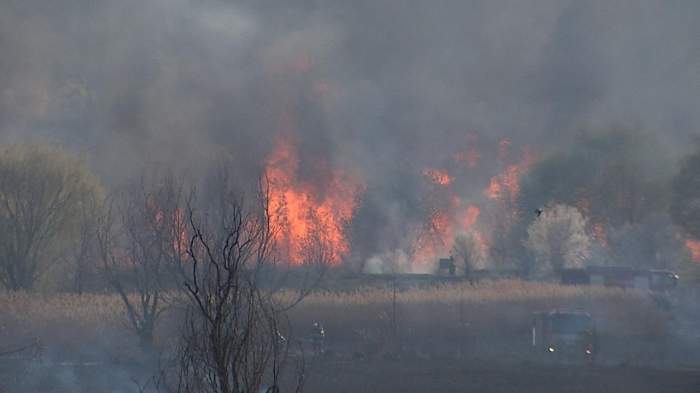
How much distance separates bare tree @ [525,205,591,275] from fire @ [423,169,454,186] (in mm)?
28426

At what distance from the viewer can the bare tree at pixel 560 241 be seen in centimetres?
6147

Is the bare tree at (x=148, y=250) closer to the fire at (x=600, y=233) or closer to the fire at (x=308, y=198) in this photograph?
the fire at (x=308, y=198)

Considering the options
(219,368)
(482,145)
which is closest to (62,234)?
(219,368)

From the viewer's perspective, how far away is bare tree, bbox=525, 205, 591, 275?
6147 cm

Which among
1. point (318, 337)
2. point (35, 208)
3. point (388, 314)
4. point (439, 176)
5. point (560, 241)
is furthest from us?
point (439, 176)

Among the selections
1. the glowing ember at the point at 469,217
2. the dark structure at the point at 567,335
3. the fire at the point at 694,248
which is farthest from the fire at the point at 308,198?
the dark structure at the point at 567,335

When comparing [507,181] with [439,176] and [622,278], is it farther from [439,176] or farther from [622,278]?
[622,278]

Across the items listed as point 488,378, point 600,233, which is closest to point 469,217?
point 600,233

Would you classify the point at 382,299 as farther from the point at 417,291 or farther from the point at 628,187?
the point at 628,187

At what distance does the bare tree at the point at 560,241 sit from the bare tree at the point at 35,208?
29980 mm

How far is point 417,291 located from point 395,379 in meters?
12.8

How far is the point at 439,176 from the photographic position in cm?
9312

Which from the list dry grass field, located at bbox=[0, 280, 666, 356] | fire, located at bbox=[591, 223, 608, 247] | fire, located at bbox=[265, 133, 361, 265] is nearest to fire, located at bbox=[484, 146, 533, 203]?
fire, located at bbox=[591, 223, 608, 247]

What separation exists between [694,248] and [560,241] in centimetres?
797
